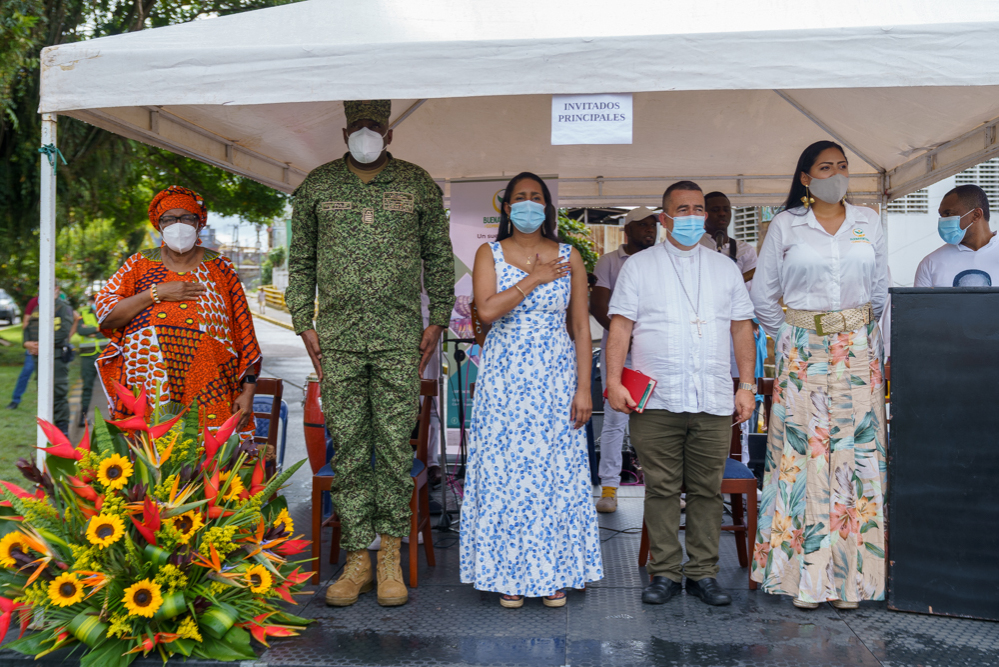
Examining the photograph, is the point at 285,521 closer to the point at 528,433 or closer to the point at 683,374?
the point at 528,433

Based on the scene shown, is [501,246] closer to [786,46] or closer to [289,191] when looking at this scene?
[786,46]

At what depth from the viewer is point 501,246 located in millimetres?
3588

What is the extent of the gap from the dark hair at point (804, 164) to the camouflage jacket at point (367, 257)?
1603mm

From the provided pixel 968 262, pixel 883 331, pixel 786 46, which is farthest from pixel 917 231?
pixel 786 46

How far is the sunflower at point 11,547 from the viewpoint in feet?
9.16

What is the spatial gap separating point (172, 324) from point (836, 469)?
3005 millimetres

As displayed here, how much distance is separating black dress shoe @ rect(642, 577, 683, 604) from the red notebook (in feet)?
2.57

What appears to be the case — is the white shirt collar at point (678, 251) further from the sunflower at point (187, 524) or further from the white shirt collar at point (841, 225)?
the sunflower at point (187, 524)

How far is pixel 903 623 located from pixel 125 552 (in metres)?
3.08

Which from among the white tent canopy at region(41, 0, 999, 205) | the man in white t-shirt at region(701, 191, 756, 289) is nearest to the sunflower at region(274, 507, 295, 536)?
the white tent canopy at region(41, 0, 999, 205)

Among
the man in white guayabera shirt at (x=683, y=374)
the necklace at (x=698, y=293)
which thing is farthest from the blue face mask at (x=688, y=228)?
the necklace at (x=698, y=293)

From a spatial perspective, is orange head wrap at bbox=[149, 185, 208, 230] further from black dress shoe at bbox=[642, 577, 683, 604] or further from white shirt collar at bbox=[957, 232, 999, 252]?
white shirt collar at bbox=[957, 232, 999, 252]

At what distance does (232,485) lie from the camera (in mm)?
3047

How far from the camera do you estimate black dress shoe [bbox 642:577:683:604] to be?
344 centimetres
